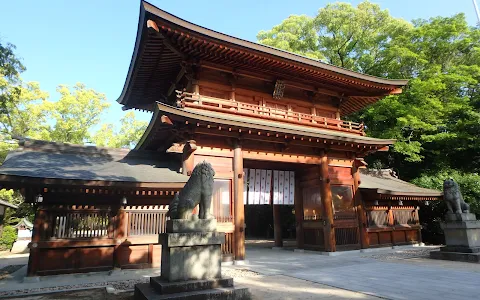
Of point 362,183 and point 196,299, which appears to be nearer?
point 196,299

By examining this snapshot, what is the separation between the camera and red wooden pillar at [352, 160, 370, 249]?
1341cm

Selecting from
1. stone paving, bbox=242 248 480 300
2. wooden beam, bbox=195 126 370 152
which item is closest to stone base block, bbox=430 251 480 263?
stone paving, bbox=242 248 480 300

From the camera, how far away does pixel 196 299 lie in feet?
16.6

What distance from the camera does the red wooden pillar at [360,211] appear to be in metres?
13.4

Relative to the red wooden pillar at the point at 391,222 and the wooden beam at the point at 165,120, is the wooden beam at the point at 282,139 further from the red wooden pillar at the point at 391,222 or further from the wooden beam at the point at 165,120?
the red wooden pillar at the point at 391,222

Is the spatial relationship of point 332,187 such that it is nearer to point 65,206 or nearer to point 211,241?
point 211,241

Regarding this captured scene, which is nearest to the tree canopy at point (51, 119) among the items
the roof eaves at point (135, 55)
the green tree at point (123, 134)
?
the green tree at point (123, 134)

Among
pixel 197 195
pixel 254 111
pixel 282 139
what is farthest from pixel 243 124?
pixel 197 195

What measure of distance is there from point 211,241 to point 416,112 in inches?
742

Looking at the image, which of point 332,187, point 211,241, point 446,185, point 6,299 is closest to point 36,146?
point 6,299

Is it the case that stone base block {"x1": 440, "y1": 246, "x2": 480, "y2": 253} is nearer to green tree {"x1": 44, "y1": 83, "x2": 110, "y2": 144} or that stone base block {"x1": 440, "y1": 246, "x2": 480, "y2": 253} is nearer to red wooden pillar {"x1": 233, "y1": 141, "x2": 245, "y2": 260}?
red wooden pillar {"x1": 233, "y1": 141, "x2": 245, "y2": 260}

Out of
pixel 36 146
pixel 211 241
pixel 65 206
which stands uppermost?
pixel 36 146

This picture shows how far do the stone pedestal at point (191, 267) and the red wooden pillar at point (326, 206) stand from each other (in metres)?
7.90

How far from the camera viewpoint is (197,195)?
20.0 ft
